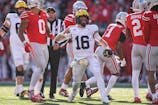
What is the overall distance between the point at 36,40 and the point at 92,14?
890 centimetres

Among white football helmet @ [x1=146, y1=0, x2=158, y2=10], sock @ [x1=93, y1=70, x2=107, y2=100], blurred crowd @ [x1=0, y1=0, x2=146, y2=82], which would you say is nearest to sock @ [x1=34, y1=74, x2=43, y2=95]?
sock @ [x1=93, y1=70, x2=107, y2=100]

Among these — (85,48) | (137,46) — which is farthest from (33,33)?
(137,46)

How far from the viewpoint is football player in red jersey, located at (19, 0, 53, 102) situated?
11836 mm

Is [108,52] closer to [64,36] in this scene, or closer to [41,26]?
[64,36]

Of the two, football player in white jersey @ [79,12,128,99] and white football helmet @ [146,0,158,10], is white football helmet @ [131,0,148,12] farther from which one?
football player in white jersey @ [79,12,128,99]

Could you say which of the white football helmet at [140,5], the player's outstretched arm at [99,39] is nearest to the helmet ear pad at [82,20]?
the player's outstretched arm at [99,39]

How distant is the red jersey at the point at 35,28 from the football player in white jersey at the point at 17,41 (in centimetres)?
116

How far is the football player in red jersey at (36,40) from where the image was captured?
11.8 m

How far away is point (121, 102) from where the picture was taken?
1200cm

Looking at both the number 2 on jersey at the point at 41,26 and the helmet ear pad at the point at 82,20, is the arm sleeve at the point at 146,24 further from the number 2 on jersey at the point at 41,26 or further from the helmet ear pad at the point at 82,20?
the number 2 on jersey at the point at 41,26

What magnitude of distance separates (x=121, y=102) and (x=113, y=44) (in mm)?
1312

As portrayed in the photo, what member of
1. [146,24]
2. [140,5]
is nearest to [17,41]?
[140,5]

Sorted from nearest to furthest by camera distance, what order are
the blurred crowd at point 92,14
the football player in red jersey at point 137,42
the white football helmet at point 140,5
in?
the football player in red jersey at point 137,42 → the white football helmet at point 140,5 → the blurred crowd at point 92,14

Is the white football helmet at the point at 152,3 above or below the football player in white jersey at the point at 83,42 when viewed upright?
above
